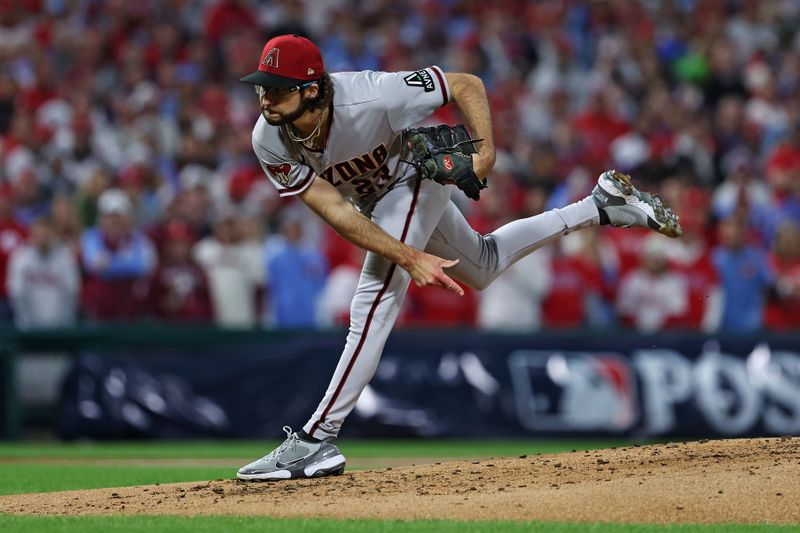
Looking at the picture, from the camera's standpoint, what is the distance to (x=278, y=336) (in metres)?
12.0

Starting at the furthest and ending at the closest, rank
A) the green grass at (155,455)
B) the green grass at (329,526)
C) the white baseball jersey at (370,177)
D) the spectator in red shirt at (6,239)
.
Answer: the spectator in red shirt at (6,239) < the green grass at (155,455) < the white baseball jersey at (370,177) < the green grass at (329,526)

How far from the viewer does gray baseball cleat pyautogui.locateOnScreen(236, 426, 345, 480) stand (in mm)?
6434

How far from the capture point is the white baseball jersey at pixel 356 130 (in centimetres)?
627

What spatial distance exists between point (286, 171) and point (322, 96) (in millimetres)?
383

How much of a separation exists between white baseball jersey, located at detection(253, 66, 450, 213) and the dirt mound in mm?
1432

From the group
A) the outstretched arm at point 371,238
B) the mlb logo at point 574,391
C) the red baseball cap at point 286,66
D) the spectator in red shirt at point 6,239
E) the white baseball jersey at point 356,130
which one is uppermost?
the spectator in red shirt at point 6,239

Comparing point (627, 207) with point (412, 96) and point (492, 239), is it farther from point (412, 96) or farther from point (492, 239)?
point (412, 96)

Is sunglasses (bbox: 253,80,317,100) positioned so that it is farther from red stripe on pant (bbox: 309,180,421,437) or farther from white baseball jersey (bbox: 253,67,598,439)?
red stripe on pant (bbox: 309,180,421,437)

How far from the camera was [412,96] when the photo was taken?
6363 millimetres

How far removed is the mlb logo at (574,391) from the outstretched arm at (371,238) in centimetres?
575

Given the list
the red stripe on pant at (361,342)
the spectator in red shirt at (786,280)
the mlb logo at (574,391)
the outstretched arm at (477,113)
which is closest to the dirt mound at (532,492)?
the red stripe on pant at (361,342)

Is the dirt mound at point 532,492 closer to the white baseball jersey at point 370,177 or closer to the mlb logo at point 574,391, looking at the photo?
the white baseball jersey at point 370,177

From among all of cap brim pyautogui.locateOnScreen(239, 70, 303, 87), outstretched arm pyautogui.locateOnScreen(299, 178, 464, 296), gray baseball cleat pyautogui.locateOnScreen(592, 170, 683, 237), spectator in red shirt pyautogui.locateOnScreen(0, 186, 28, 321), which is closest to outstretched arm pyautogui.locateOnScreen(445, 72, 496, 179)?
outstretched arm pyautogui.locateOnScreen(299, 178, 464, 296)

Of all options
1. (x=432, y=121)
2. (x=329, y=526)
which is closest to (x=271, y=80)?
(x=329, y=526)
